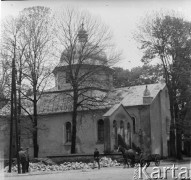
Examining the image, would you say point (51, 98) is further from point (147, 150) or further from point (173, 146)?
point (173, 146)

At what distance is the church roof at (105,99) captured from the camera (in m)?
35.3

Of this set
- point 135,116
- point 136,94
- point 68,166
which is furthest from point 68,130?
point 68,166

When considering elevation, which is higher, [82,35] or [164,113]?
[82,35]

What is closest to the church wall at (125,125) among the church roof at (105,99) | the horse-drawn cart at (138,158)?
the church roof at (105,99)

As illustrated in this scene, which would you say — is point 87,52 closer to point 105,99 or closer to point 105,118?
point 105,99

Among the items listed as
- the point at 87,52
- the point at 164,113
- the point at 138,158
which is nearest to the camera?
the point at 138,158

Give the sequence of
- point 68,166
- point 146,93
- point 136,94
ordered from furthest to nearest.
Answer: point 136,94
point 146,93
point 68,166

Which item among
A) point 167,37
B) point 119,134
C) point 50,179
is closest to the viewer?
point 50,179

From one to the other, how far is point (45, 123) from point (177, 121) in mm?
12163

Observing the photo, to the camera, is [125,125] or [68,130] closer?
[125,125]

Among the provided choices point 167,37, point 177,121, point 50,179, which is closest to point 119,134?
point 177,121

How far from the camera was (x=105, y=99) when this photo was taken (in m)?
35.5

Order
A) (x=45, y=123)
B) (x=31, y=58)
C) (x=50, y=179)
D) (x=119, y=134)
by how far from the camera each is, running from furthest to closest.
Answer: (x=45, y=123)
(x=119, y=134)
(x=31, y=58)
(x=50, y=179)

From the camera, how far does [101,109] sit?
37.0 m
